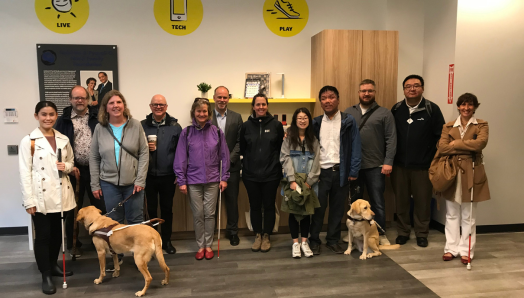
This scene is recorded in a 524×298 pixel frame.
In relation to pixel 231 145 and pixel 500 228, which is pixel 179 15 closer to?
pixel 231 145

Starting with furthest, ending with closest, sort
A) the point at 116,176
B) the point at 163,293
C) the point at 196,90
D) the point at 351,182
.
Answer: the point at 196,90, the point at 351,182, the point at 116,176, the point at 163,293

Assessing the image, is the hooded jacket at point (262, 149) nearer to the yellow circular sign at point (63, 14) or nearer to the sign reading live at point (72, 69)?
the sign reading live at point (72, 69)

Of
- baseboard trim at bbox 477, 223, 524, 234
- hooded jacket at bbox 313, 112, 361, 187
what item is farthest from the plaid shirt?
baseboard trim at bbox 477, 223, 524, 234

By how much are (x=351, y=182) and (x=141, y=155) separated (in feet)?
7.29

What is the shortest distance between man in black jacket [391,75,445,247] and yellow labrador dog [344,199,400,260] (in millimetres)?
540

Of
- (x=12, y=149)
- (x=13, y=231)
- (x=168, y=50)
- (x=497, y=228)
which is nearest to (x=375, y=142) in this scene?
(x=497, y=228)

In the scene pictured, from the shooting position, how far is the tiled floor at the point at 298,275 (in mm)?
2887

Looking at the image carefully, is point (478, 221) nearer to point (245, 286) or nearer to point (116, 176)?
point (245, 286)

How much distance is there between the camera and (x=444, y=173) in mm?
3436

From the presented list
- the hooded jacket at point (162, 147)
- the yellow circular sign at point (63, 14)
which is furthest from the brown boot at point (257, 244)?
the yellow circular sign at point (63, 14)

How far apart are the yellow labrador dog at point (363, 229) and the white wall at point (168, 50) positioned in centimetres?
194

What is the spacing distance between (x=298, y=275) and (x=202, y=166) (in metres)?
1.34

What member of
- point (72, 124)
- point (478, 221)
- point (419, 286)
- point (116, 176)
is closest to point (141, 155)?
point (116, 176)

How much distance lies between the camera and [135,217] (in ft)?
10.7
